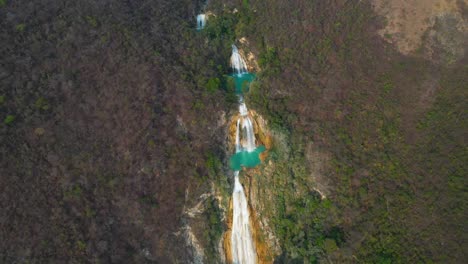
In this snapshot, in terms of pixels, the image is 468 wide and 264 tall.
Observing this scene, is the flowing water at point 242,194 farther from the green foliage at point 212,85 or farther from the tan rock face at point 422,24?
the tan rock face at point 422,24

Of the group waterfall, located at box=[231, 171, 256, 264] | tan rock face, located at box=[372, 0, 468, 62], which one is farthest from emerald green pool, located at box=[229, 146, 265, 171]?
tan rock face, located at box=[372, 0, 468, 62]

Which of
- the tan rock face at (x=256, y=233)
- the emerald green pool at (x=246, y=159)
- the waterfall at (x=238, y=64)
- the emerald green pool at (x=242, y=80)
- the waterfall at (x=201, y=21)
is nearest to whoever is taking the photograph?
the tan rock face at (x=256, y=233)

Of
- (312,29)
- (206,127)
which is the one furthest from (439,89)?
(206,127)

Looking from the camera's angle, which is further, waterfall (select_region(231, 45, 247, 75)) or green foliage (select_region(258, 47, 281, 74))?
waterfall (select_region(231, 45, 247, 75))

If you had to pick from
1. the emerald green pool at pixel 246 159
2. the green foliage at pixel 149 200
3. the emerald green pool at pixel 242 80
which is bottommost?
the green foliage at pixel 149 200

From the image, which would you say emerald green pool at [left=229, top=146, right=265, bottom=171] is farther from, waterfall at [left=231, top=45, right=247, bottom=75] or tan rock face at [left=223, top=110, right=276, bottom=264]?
waterfall at [left=231, top=45, right=247, bottom=75]

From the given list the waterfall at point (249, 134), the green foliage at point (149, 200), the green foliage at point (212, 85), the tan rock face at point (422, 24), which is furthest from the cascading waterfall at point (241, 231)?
the tan rock face at point (422, 24)
